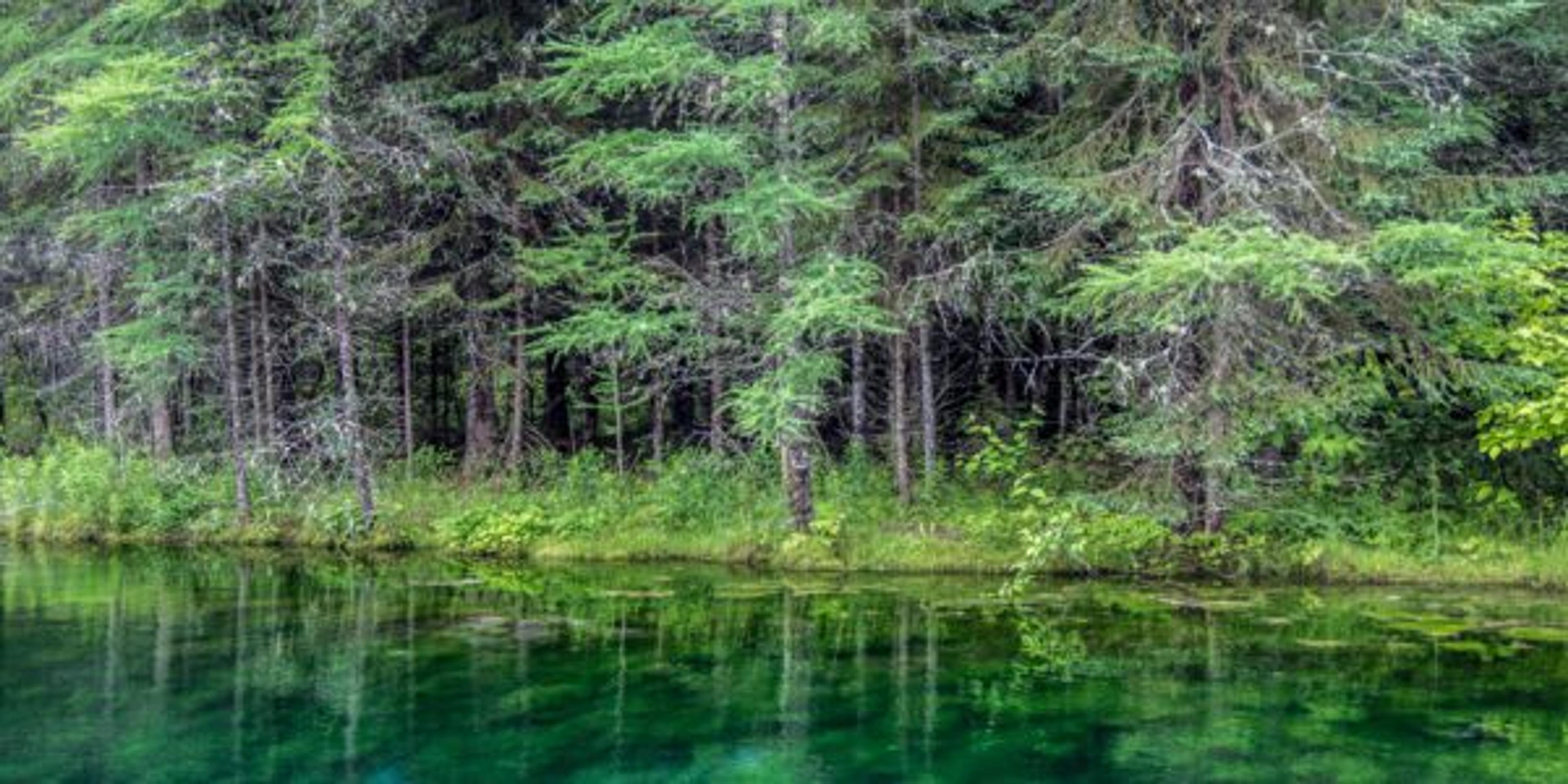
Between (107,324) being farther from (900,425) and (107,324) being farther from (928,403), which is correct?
(928,403)

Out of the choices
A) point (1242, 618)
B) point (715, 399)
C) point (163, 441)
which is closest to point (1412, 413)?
point (1242, 618)

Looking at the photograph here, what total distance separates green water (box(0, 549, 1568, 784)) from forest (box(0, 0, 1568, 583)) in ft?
5.44

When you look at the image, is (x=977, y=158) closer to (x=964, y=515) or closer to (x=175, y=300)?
(x=964, y=515)

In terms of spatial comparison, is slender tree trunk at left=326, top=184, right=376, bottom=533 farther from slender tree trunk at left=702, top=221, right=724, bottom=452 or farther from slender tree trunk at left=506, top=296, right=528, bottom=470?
slender tree trunk at left=702, top=221, right=724, bottom=452

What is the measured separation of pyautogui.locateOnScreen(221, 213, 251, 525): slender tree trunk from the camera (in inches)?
677

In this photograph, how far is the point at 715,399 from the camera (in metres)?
17.1

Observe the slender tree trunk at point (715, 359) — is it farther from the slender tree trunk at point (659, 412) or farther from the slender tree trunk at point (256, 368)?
the slender tree trunk at point (256, 368)

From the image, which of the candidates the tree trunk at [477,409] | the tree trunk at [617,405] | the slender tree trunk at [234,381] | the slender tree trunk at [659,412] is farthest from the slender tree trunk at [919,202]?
the slender tree trunk at [234,381]

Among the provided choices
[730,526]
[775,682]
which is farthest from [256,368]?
[775,682]

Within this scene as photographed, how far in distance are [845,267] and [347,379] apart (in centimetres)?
700

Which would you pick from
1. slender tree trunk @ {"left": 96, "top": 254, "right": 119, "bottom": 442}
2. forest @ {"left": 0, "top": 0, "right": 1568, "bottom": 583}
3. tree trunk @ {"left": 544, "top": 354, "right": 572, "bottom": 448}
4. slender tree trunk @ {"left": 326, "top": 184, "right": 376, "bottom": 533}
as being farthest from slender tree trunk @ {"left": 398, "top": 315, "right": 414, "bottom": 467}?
slender tree trunk @ {"left": 96, "top": 254, "right": 119, "bottom": 442}

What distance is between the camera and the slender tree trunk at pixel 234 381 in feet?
56.4

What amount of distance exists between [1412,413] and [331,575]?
1237 cm

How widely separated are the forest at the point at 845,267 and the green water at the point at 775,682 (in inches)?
65.3
